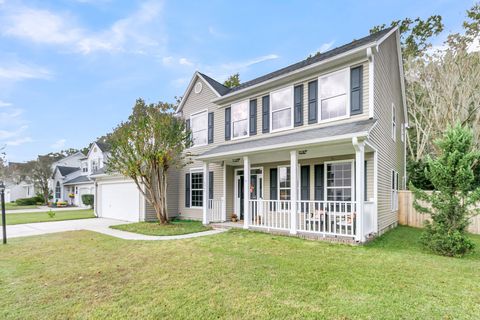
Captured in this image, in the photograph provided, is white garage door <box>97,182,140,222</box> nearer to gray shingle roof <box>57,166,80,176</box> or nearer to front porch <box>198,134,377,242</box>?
front porch <box>198,134,377,242</box>

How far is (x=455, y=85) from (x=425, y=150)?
548 centimetres

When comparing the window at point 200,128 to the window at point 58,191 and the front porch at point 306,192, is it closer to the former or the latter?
the front porch at point 306,192

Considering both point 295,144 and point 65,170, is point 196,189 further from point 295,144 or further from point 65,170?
point 65,170

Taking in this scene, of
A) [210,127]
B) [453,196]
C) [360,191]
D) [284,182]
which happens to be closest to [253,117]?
[210,127]

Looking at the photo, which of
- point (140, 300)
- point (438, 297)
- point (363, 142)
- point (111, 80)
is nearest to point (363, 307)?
point (438, 297)

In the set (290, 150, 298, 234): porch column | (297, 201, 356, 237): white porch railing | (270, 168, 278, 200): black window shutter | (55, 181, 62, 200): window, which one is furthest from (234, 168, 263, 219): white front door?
(55, 181, 62, 200): window

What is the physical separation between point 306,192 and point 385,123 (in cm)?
405

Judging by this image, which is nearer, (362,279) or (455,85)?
(362,279)

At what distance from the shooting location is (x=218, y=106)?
13141 millimetres

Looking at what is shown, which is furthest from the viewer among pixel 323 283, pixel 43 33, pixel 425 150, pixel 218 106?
pixel 425 150

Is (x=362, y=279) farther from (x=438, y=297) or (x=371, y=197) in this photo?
(x=371, y=197)

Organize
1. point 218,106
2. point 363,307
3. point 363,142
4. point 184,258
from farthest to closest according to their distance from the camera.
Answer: point 218,106 → point 363,142 → point 184,258 → point 363,307

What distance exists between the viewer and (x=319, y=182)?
9680 mm

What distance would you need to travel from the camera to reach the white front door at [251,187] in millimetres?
11678
